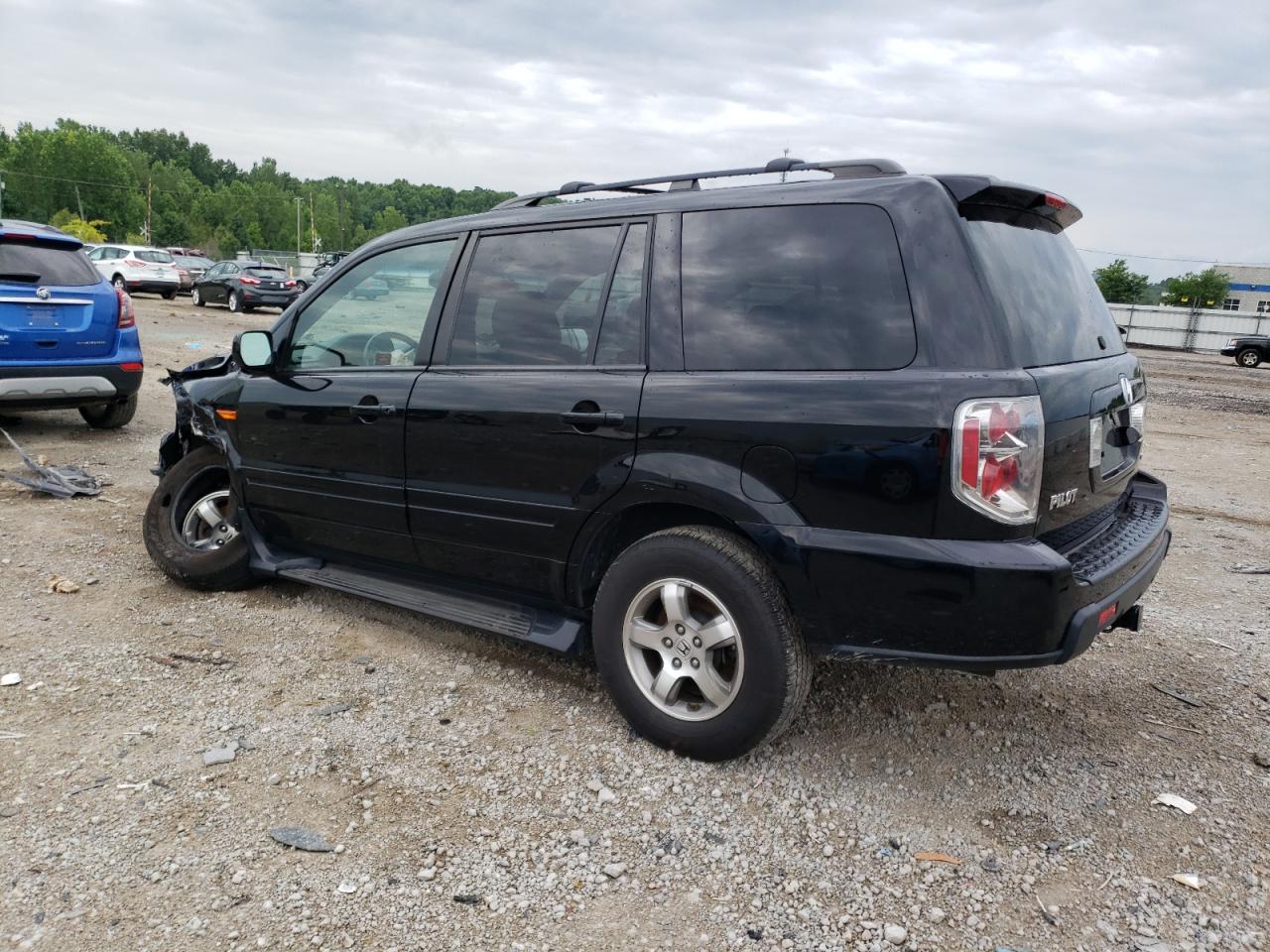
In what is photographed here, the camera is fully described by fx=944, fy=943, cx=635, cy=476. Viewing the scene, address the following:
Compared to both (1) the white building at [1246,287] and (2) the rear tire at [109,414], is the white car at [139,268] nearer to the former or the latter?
(2) the rear tire at [109,414]

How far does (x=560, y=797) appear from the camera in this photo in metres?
2.97

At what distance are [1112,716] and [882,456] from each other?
68.8 inches

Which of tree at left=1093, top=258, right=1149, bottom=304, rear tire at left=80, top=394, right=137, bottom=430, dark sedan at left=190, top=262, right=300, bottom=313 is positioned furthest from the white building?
rear tire at left=80, top=394, right=137, bottom=430

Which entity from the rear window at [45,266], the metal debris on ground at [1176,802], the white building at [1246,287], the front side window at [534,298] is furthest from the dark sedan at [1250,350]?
the white building at [1246,287]

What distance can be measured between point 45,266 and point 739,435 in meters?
6.99

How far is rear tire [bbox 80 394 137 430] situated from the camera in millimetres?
8586

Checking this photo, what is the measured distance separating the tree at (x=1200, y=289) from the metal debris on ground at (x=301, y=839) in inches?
3513

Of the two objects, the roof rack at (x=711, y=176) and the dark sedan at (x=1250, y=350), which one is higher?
the roof rack at (x=711, y=176)

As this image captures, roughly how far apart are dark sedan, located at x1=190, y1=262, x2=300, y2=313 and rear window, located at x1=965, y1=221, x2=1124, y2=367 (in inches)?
973

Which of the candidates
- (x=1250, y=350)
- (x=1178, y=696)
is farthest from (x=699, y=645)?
(x=1250, y=350)

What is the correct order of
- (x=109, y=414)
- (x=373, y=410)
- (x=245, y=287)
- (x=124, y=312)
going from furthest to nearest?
(x=245, y=287) → (x=109, y=414) → (x=124, y=312) → (x=373, y=410)

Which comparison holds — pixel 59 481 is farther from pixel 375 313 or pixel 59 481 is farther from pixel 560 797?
pixel 560 797

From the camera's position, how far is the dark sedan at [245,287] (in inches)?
1005

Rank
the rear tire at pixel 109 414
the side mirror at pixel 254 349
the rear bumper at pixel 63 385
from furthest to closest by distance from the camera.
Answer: the rear tire at pixel 109 414 → the rear bumper at pixel 63 385 → the side mirror at pixel 254 349
